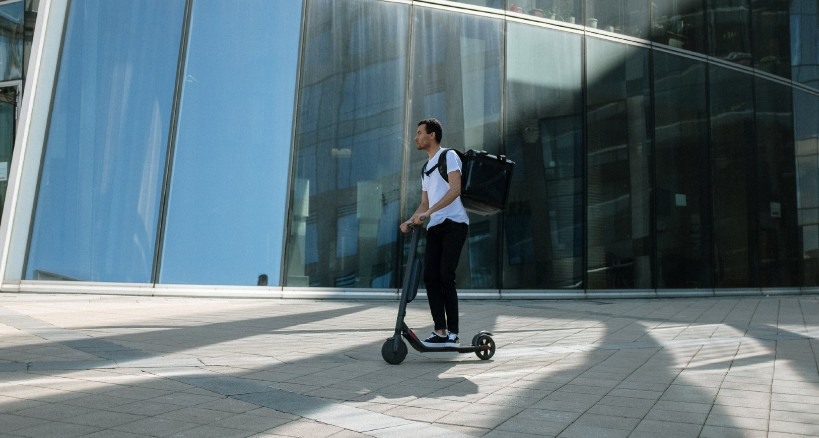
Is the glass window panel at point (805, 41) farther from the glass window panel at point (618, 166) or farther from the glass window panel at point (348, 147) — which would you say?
the glass window panel at point (348, 147)

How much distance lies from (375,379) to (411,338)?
563mm

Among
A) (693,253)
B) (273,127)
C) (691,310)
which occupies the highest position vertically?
(273,127)

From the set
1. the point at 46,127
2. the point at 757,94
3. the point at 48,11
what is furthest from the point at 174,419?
the point at 757,94

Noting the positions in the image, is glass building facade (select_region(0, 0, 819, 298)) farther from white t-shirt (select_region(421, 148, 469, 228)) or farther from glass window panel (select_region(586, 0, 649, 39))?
white t-shirt (select_region(421, 148, 469, 228))

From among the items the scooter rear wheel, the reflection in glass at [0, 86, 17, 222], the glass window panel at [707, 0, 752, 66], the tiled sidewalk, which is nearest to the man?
the scooter rear wheel

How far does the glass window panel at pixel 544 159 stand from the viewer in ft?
42.1

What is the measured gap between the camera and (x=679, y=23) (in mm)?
15141

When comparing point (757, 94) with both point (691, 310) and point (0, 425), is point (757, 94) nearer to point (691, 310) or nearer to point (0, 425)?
point (691, 310)

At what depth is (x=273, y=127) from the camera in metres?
11.3

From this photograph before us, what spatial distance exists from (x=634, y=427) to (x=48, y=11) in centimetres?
1013

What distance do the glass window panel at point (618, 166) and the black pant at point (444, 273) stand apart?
324 inches

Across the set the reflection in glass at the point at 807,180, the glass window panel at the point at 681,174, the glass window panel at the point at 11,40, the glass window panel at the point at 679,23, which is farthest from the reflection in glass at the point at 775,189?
the glass window panel at the point at 11,40

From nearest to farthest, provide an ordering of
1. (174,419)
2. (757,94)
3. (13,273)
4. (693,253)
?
(174,419) < (13,273) < (693,253) < (757,94)

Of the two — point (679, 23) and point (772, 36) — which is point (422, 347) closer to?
point (679, 23)
